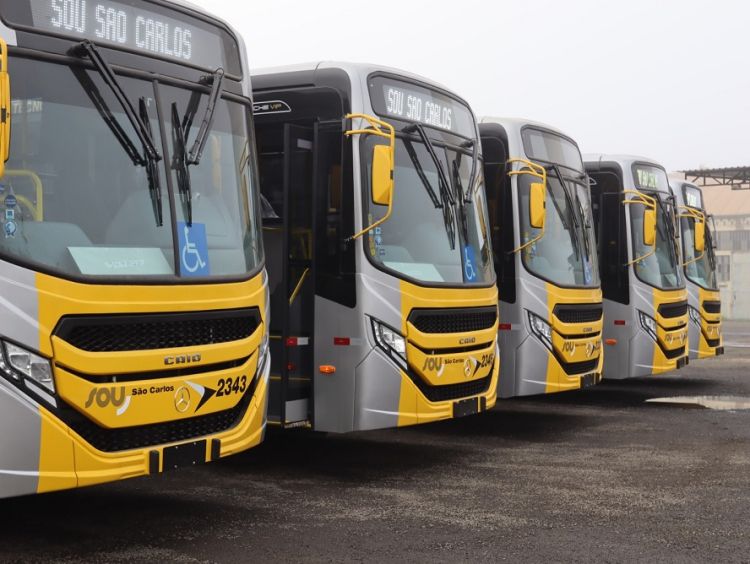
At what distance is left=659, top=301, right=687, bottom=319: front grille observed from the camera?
14.0 metres

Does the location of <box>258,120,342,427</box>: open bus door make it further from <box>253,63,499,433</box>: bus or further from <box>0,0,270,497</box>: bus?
<box>0,0,270,497</box>: bus

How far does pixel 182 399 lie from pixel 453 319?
→ 3204 millimetres

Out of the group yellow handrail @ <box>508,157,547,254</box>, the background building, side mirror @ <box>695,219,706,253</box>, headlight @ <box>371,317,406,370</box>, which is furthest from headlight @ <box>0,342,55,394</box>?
the background building

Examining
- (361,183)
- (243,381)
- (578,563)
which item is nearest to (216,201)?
(243,381)

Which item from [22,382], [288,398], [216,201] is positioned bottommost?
[288,398]

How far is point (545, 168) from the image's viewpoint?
11.5m

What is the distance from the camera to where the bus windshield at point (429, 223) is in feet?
27.3

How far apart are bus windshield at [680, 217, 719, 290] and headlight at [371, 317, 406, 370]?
924cm

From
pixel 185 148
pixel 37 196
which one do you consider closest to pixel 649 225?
pixel 185 148

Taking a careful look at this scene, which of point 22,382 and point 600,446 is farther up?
point 22,382

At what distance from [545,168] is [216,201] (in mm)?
5695

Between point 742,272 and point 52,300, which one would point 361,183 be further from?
point 742,272

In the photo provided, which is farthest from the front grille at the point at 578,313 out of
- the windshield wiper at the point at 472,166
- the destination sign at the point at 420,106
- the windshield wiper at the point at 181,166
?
the windshield wiper at the point at 181,166

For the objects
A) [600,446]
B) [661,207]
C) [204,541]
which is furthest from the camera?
[661,207]
